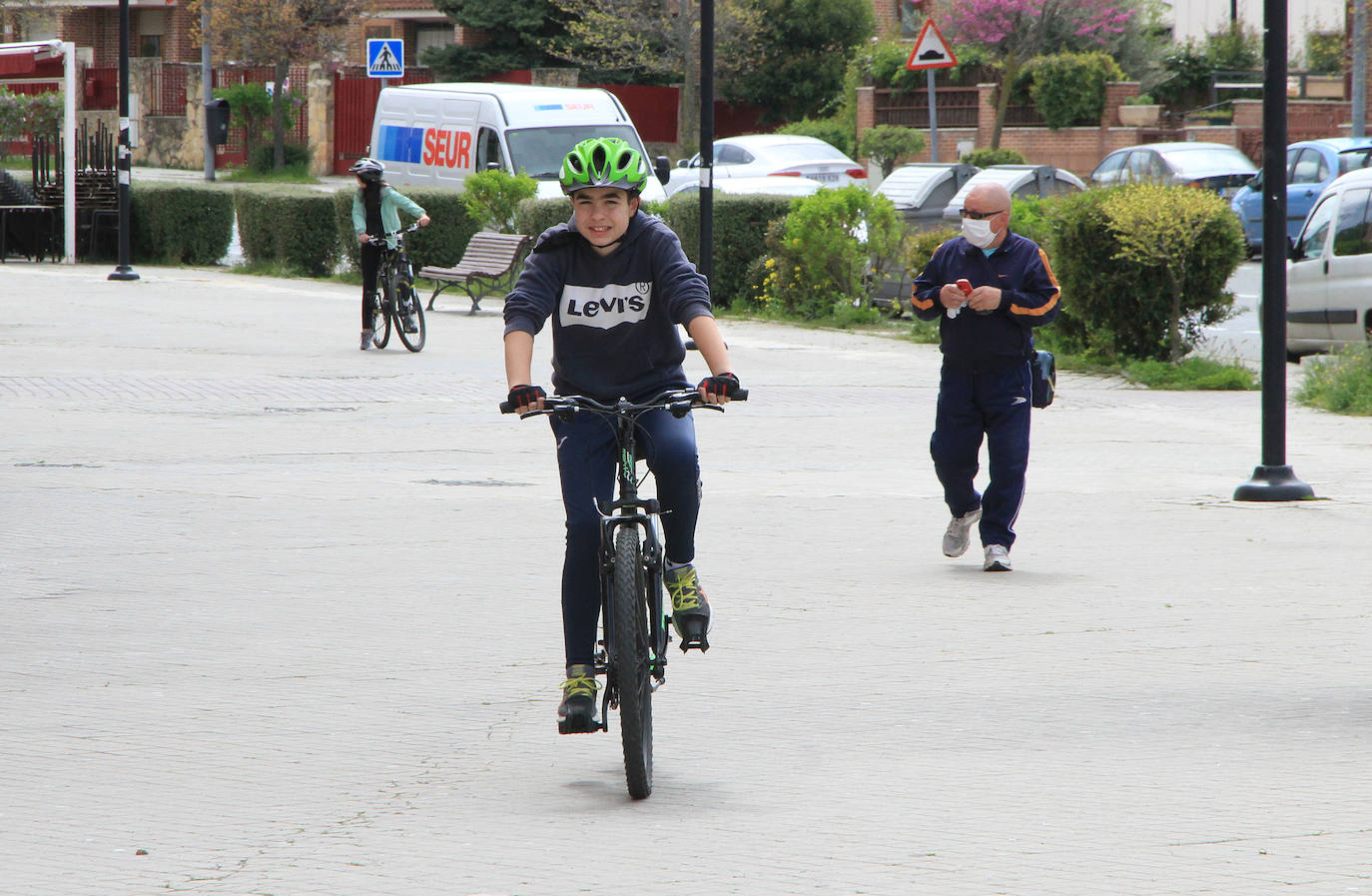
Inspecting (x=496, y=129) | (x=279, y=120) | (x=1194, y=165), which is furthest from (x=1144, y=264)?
(x=279, y=120)

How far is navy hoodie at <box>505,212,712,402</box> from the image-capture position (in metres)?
5.31

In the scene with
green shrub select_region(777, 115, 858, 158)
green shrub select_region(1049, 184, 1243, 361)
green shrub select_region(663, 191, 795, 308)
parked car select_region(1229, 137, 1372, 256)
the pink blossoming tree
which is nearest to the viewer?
green shrub select_region(1049, 184, 1243, 361)

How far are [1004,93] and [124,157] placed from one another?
2350 centimetres

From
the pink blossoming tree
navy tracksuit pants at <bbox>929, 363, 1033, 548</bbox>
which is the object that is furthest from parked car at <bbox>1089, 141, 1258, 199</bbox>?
navy tracksuit pants at <bbox>929, 363, 1033, 548</bbox>

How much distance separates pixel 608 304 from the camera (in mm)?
5309

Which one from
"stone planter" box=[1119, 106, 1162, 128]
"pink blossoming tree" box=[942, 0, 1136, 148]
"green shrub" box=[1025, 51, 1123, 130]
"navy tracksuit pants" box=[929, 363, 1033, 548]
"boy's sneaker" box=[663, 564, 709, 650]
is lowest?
"boy's sneaker" box=[663, 564, 709, 650]

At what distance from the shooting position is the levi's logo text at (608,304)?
531 cm

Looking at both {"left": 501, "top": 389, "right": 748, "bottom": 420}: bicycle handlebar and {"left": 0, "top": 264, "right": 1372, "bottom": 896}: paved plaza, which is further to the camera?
{"left": 501, "top": 389, "right": 748, "bottom": 420}: bicycle handlebar

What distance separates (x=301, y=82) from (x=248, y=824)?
5030cm

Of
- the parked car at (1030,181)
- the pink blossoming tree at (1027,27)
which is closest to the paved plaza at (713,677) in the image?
the parked car at (1030,181)

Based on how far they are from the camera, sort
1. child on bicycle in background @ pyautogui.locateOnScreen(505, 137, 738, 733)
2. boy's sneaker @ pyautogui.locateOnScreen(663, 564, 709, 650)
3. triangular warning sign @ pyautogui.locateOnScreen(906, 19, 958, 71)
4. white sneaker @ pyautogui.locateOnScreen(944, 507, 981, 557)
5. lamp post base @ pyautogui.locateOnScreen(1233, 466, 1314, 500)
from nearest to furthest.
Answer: child on bicycle in background @ pyautogui.locateOnScreen(505, 137, 738, 733) < boy's sneaker @ pyautogui.locateOnScreen(663, 564, 709, 650) < white sneaker @ pyautogui.locateOnScreen(944, 507, 981, 557) < lamp post base @ pyautogui.locateOnScreen(1233, 466, 1314, 500) < triangular warning sign @ pyautogui.locateOnScreen(906, 19, 958, 71)

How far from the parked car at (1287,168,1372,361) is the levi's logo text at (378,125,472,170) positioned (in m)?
12.7

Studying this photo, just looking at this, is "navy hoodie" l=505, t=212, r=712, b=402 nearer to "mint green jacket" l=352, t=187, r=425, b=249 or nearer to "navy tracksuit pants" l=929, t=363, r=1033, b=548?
"navy tracksuit pants" l=929, t=363, r=1033, b=548

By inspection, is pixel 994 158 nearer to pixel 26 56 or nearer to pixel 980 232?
pixel 26 56
